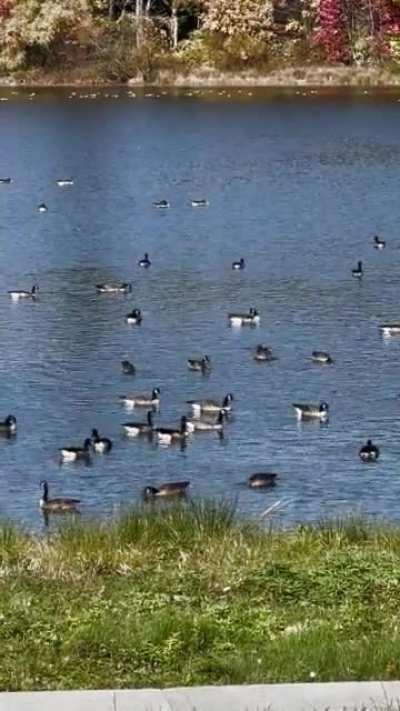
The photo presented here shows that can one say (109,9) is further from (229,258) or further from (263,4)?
(229,258)

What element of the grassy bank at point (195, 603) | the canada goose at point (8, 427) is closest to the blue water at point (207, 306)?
the canada goose at point (8, 427)

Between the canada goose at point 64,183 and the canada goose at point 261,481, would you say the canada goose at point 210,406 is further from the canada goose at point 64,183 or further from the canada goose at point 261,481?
the canada goose at point 64,183

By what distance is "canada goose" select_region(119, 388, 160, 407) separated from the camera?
2680cm

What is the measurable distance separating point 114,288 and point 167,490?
51.4 feet

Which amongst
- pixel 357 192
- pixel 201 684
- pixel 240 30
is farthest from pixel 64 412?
pixel 240 30

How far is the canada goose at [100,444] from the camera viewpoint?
24406 mm

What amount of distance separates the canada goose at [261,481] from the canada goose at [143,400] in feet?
14.7

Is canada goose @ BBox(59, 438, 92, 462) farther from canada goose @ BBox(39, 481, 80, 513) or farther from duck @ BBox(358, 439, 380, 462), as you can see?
duck @ BBox(358, 439, 380, 462)

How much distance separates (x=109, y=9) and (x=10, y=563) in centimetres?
9159

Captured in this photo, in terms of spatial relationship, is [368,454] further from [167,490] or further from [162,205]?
[162,205]

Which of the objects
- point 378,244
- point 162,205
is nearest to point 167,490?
point 378,244

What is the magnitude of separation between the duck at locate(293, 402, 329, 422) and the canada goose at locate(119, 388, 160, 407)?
2501 millimetres

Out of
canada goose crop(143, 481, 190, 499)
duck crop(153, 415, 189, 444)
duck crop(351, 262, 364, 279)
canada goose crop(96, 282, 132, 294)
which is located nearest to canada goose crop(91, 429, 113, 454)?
duck crop(153, 415, 189, 444)

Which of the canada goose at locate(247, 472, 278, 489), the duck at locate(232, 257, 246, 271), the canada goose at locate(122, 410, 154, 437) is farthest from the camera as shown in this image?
the duck at locate(232, 257, 246, 271)
